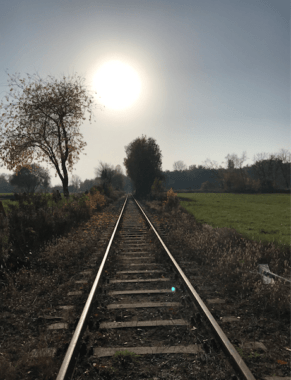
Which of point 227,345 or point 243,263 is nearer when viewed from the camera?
point 227,345

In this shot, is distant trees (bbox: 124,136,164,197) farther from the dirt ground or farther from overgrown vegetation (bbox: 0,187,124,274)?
the dirt ground

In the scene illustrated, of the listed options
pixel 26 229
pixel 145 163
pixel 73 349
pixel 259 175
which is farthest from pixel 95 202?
pixel 259 175

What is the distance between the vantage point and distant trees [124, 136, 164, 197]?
41.5 metres

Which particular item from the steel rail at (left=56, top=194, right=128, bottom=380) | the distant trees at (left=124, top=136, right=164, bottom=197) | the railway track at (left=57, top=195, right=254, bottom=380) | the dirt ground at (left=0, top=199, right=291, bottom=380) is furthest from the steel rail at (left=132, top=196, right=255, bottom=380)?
the distant trees at (left=124, top=136, right=164, bottom=197)

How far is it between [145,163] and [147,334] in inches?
1524

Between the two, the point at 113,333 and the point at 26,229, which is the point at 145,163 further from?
the point at 113,333

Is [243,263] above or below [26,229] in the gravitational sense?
below

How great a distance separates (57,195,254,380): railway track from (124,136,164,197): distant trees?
118 ft

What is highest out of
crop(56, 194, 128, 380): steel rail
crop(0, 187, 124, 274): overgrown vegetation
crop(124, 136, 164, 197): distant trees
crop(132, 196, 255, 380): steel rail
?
crop(124, 136, 164, 197): distant trees

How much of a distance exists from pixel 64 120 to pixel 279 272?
17847 millimetres

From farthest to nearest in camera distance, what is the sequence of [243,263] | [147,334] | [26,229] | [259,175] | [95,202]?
[259,175]
[95,202]
[26,229]
[243,263]
[147,334]

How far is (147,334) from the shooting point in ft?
11.4

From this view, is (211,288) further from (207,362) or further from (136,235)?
(136,235)

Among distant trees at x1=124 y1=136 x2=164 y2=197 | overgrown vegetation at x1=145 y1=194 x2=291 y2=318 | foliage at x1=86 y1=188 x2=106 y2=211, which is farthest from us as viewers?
distant trees at x1=124 y1=136 x2=164 y2=197
